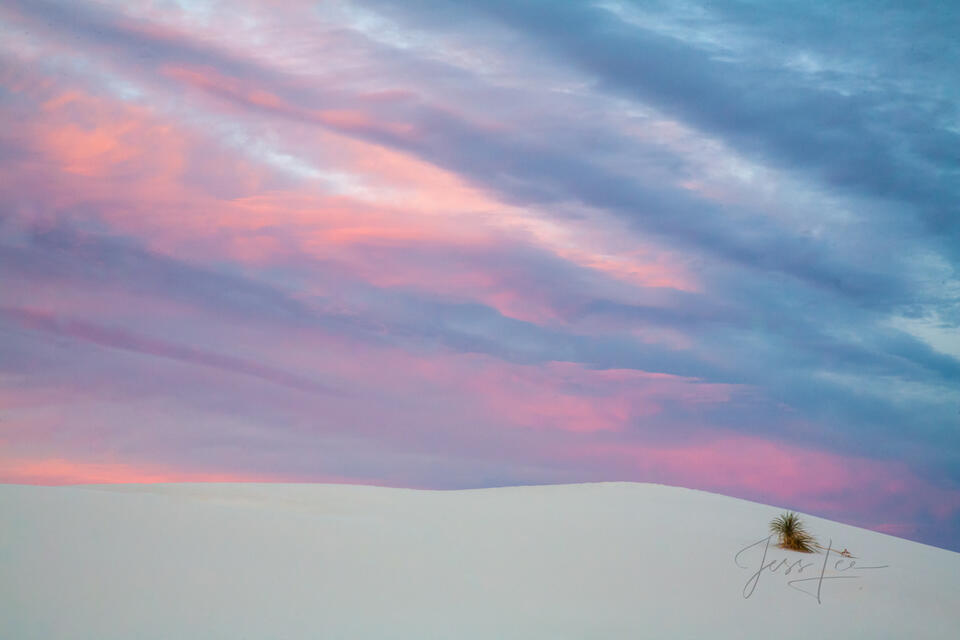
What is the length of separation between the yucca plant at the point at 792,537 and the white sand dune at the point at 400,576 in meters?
0.50

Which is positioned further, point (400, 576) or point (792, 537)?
point (792, 537)

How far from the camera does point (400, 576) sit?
12766mm

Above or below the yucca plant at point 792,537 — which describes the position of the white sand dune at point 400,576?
below

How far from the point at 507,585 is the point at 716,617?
10.6 ft

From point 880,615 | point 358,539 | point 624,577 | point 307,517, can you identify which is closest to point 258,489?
point 307,517

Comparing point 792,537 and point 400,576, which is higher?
point 792,537

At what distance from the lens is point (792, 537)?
17.8 m

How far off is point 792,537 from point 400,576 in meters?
9.35

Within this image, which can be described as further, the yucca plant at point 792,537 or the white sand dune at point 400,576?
the yucca plant at point 792,537

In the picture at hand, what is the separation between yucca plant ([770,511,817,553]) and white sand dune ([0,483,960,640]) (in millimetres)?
501

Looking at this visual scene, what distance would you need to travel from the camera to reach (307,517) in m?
15.6

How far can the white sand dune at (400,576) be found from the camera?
10648 millimetres

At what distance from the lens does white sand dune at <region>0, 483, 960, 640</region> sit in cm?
1065

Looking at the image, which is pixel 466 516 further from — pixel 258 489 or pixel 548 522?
pixel 258 489
